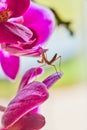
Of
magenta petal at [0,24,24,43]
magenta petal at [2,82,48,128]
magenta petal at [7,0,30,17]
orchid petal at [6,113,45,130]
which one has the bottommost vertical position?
orchid petal at [6,113,45,130]

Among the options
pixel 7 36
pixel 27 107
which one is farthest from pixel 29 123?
pixel 7 36

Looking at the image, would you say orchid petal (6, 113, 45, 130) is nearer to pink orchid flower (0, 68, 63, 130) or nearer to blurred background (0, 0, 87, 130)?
pink orchid flower (0, 68, 63, 130)

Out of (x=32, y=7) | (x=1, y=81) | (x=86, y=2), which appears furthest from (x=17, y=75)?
(x=86, y=2)

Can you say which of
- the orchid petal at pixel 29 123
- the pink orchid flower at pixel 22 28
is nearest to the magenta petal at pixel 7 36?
the pink orchid flower at pixel 22 28

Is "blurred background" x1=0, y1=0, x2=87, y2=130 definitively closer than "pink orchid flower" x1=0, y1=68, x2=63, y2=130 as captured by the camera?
No

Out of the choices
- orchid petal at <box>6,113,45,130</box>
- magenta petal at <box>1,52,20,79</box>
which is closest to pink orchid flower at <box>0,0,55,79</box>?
magenta petal at <box>1,52,20,79</box>

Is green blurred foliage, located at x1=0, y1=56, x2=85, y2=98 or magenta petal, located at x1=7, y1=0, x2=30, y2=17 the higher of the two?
magenta petal, located at x1=7, y1=0, x2=30, y2=17

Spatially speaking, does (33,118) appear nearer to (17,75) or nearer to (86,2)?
(17,75)
